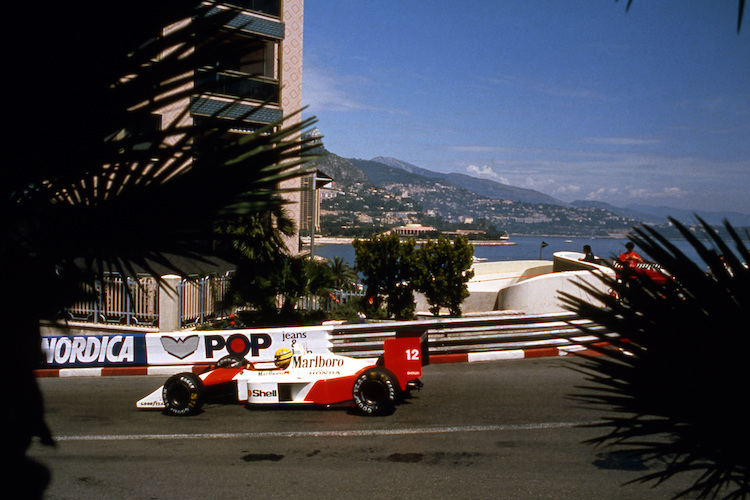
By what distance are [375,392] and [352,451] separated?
5.77ft

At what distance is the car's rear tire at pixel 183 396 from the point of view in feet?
33.9

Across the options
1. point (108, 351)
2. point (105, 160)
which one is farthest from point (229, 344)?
point (105, 160)

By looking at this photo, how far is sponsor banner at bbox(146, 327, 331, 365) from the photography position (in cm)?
1377

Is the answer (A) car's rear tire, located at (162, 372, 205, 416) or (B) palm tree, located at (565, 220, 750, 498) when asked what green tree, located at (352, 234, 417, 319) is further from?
(B) palm tree, located at (565, 220, 750, 498)

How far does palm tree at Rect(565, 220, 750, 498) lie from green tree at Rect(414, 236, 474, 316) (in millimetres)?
16569

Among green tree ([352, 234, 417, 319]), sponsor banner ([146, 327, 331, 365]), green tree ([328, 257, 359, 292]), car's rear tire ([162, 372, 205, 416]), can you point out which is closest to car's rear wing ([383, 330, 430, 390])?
car's rear tire ([162, 372, 205, 416])

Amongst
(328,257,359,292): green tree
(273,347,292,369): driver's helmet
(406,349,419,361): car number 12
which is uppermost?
(328,257,359,292): green tree

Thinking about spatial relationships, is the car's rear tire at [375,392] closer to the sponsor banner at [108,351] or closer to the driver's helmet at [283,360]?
the driver's helmet at [283,360]

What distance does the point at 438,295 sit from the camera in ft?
59.2

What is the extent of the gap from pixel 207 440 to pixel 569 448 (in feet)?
17.0

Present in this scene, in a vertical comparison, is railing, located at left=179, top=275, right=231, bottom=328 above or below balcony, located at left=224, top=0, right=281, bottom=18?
below

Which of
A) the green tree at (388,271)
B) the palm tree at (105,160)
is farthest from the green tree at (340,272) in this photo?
the palm tree at (105,160)

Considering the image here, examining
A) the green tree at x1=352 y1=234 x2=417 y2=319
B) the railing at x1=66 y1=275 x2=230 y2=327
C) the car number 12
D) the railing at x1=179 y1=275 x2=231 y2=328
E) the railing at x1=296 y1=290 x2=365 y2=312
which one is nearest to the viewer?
the car number 12

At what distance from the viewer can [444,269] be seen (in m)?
18.1
